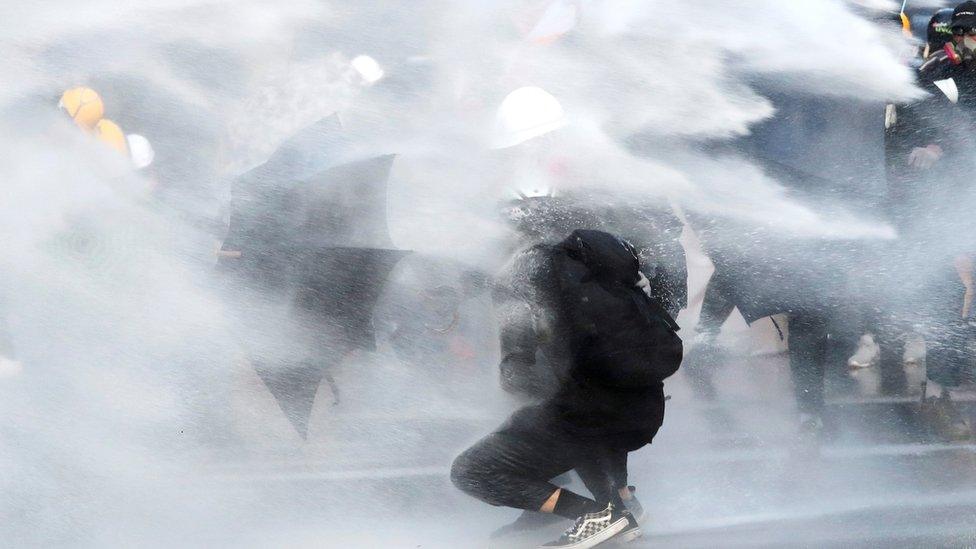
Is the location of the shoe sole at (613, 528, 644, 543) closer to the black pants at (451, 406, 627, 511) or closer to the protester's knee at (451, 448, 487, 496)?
the black pants at (451, 406, 627, 511)

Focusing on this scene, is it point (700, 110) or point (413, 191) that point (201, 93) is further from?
point (700, 110)

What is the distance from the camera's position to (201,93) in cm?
443

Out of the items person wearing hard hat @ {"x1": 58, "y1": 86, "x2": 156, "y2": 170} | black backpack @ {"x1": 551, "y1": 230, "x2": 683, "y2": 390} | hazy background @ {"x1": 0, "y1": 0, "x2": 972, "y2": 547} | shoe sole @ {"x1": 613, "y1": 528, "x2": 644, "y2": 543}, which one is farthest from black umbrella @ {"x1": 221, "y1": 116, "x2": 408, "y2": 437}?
shoe sole @ {"x1": 613, "y1": 528, "x2": 644, "y2": 543}

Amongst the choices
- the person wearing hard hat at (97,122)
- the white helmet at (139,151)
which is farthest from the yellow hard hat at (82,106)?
the white helmet at (139,151)

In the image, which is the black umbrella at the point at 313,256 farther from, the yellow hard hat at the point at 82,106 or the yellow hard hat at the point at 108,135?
the yellow hard hat at the point at 82,106

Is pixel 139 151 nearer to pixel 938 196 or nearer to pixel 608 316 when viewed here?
pixel 608 316

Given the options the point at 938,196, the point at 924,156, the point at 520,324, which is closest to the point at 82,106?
the point at 520,324

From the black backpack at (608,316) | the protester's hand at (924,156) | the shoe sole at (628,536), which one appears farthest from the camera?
the protester's hand at (924,156)

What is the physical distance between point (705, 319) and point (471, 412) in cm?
107

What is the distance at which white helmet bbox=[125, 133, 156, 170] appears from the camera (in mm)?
4145

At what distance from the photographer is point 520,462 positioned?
2918mm

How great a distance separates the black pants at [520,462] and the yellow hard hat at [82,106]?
245cm

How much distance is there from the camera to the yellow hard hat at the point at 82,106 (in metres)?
4.07

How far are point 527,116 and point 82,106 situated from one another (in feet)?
6.82
